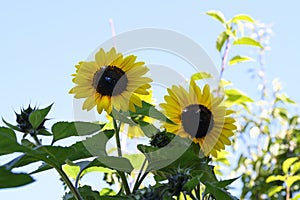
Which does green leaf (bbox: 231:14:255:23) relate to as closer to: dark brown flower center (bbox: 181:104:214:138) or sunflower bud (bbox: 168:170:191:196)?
dark brown flower center (bbox: 181:104:214:138)

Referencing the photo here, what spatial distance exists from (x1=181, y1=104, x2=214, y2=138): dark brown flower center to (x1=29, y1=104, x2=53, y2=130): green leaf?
225 mm

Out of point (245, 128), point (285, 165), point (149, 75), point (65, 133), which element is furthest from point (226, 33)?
point (65, 133)

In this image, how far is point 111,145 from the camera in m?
0.83

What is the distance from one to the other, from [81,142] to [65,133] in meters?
0.03

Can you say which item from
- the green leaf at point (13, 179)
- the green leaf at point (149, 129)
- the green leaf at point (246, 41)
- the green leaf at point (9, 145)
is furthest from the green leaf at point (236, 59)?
the green leaf at point (13, 179)

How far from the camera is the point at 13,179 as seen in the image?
0.42 meters

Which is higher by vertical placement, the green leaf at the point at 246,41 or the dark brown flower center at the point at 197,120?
the green leaf at the point at 246,41

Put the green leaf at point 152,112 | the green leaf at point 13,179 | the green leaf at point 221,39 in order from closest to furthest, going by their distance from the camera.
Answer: the green leaf at point 13,179, the green leaf at point 152,112, the green leaf at point 221,39

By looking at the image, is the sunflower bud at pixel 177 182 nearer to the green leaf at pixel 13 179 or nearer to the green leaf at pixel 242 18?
the green leaf at pixel 13 179

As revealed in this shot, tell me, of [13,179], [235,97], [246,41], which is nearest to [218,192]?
[13,179]

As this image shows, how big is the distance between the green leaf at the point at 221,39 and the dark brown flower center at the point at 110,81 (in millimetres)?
1037

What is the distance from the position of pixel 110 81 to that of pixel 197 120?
137mm

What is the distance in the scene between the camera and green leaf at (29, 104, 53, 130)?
0.66m

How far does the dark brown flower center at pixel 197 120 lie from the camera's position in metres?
0.83
